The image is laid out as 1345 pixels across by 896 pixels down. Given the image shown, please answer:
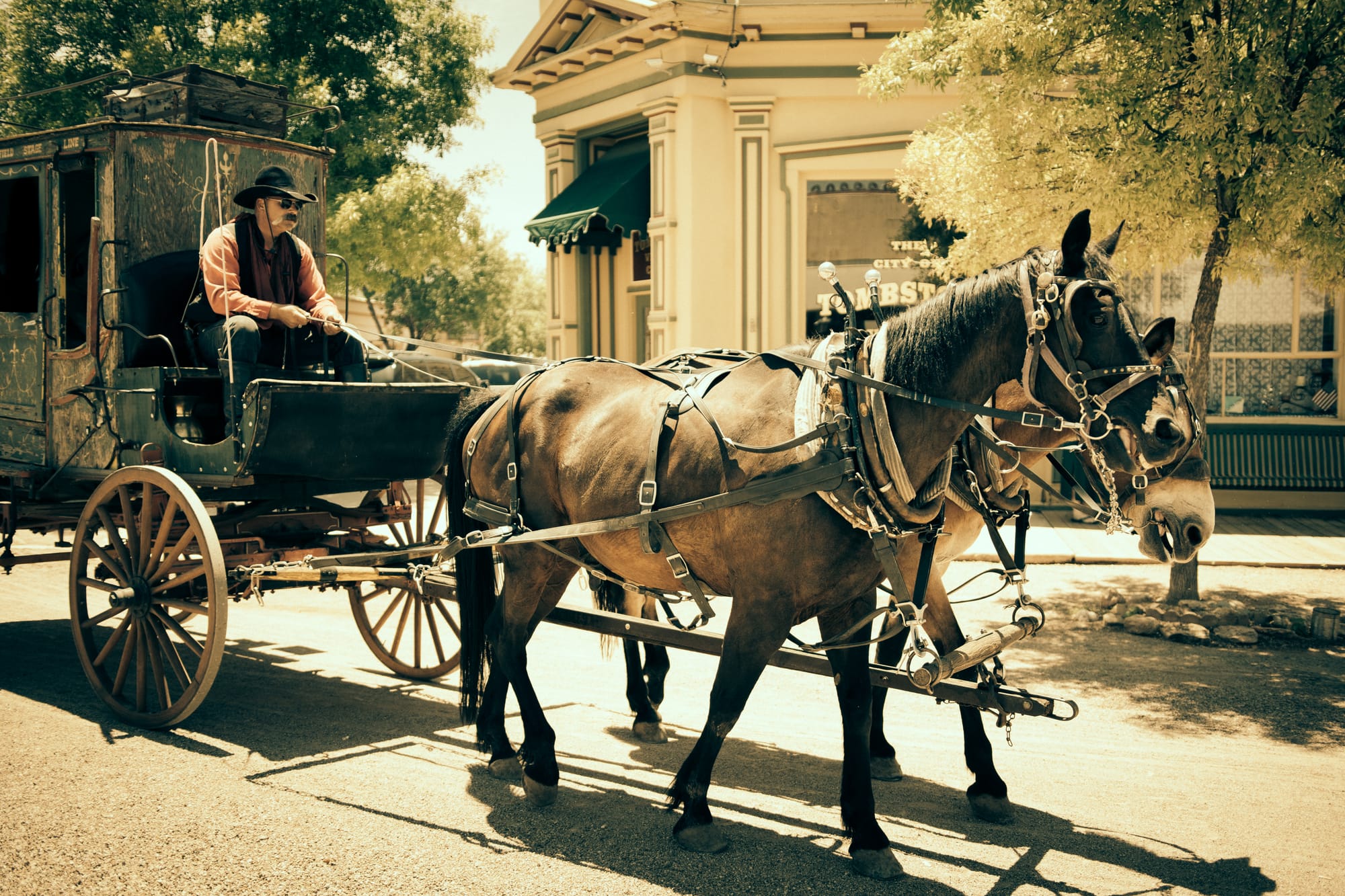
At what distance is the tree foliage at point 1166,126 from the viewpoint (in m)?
6.82

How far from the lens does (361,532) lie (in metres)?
6.23

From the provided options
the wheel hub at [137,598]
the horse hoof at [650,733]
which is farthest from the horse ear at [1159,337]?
the wheel hub at [137,598]

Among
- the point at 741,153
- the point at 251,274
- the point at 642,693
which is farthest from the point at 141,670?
the point at 741,153

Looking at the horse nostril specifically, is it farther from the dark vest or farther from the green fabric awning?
the green fabric awning

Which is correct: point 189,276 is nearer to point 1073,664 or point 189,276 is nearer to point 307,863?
point 307,863

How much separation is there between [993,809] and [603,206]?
1092 cm

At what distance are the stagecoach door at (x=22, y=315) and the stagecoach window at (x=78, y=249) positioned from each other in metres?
0.22

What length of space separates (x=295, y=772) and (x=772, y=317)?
10.1 metres

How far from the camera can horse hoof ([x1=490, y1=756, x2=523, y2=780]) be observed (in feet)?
15.7

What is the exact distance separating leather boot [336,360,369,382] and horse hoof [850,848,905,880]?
4.03m

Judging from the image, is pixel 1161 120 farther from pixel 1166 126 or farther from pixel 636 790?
pixel 636 790

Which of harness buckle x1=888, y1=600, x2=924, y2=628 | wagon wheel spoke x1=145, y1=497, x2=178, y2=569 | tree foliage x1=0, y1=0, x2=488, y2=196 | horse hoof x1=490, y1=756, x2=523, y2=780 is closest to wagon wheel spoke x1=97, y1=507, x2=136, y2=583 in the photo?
wagon wheel spoke x1=145, y1=497, x2=178, y2=569

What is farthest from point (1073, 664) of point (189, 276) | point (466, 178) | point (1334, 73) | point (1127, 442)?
point (466, 178)

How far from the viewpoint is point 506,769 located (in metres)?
4.79
